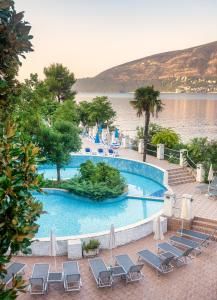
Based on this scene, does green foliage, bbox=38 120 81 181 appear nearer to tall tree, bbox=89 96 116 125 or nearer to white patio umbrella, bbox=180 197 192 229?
white patio umbrella, bbox=180 197 192 229

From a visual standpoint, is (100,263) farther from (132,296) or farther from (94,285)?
(132,296)

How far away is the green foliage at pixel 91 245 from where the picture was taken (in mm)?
11484

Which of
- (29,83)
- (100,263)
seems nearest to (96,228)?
(100,263)

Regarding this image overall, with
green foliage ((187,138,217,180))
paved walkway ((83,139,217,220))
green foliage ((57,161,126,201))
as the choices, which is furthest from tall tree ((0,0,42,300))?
green foliage ((187,138,217,180))

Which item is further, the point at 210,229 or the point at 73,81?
the point at 73,81

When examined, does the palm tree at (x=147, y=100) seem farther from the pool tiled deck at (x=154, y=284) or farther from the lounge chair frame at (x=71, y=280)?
the lounge chair frame at (x=71, y=280)

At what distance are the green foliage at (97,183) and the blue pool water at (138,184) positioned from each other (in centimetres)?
120

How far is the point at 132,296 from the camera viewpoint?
361 inches

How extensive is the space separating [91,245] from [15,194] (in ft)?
27.2

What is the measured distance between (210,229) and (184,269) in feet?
10.9

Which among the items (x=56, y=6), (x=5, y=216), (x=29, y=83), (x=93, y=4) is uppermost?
(x=93, y=4)

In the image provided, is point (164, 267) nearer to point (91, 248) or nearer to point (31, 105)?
point (91, 248)

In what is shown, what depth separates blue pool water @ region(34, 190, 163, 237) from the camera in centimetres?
1465

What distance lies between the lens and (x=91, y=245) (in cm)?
1153
